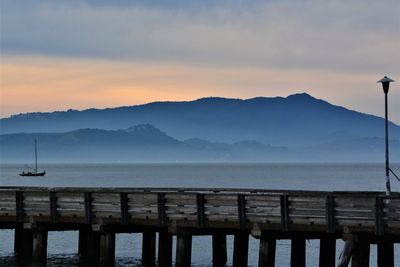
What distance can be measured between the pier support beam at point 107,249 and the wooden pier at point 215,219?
0.04 meters

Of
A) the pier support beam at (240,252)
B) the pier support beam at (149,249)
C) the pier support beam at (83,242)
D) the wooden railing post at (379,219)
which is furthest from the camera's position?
the pier support beam at (83,242)

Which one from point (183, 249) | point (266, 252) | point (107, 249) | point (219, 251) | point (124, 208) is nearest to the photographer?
point (266, 252)

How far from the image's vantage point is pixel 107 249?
3619 cm

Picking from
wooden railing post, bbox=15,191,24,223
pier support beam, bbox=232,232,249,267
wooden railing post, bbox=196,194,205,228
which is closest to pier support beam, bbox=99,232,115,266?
→ wooden railing post, bbox=15,191,24,223

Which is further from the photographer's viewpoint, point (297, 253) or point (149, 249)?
point (149, 249)

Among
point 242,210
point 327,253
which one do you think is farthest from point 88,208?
point 327,253

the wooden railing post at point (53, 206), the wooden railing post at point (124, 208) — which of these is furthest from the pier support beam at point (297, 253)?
the wooden railing post at point (53, 206)

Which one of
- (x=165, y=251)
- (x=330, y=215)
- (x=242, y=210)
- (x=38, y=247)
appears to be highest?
(x=242, y=210)

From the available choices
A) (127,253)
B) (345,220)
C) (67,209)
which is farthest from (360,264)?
(127,253)

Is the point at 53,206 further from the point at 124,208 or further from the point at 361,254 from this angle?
the point at 361,254

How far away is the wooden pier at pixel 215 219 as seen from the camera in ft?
98.2

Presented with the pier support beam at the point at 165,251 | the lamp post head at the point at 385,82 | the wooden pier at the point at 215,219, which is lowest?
the pier support beam at the point at 165,251

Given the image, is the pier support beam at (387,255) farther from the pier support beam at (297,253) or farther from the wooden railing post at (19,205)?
the wooden railing post at (19,205)

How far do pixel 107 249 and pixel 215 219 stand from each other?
548cm
